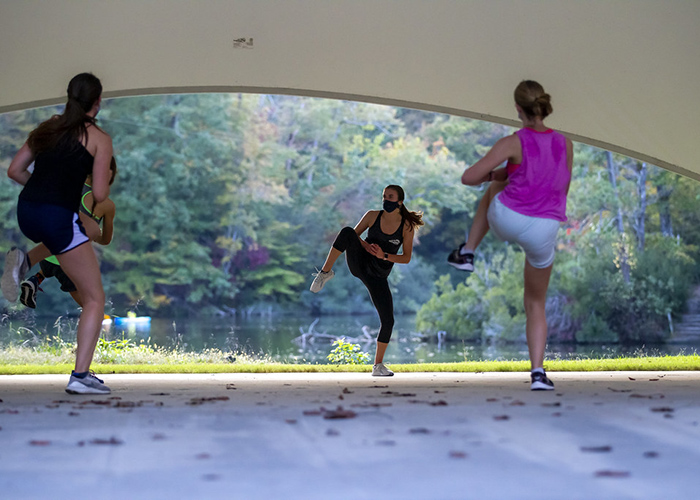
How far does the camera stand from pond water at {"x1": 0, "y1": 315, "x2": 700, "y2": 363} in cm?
2044

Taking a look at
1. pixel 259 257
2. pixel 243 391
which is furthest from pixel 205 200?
pixel 243 391

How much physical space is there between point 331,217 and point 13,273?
82.6 feet

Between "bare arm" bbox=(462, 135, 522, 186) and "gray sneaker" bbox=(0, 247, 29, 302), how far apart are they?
2719 millimetres

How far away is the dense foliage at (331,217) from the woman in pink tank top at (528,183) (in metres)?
20.5

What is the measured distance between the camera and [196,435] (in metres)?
3.25

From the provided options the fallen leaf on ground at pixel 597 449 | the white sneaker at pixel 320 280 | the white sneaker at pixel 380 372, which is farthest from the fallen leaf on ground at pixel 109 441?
the white sneaker at pixel 380 372

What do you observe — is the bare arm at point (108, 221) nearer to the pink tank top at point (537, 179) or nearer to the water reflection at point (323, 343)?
the pink tank top at point (537, 179)

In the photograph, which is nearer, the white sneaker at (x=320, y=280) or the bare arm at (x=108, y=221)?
the bare arm at (x=108, y=221)

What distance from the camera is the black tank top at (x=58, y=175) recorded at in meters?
4.93

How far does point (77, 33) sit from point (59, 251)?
11.3ft

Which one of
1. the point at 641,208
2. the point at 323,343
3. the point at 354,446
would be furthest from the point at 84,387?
the point at 641,208

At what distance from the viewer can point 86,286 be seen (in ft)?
16.3

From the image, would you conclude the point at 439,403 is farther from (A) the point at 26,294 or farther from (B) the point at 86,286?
(A) the point at 26,294

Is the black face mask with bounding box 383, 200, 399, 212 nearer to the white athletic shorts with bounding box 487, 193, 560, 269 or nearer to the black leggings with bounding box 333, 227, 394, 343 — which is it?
the black leggings with bounding box 333, 227, 394, 343
